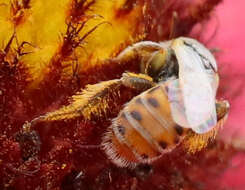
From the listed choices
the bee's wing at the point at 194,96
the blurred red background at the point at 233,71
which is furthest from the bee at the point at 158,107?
the blurred red background at the point at 233,71

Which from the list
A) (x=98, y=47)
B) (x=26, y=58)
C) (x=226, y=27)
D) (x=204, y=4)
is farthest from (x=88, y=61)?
(x=226, y=27)

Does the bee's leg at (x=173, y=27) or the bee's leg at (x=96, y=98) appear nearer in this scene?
the bee's leg at (x=96, y=98)

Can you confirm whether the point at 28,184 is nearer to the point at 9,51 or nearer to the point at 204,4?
the point at 9,51

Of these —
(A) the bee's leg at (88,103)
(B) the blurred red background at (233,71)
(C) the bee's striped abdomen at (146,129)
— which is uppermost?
(A) the bee's leg at (88,103)

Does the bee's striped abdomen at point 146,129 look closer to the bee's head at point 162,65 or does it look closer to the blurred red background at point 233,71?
the bee's head at point 162,65

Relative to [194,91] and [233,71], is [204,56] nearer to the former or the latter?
[194,91]

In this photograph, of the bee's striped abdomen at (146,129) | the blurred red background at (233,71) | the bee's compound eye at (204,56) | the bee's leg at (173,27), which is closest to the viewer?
the bee's striped abdomen at (146,129)

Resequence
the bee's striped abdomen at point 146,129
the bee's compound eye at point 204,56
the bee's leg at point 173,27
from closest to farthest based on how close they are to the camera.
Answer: the bee's striped abdomen at point 146,129 < the bee's compound eye at point 204,56 < the bee's leg at point 173,27

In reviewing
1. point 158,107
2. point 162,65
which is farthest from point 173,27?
point 158,107

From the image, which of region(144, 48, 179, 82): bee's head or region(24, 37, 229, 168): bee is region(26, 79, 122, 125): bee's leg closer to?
region(24, 37, 229, 168): bee
